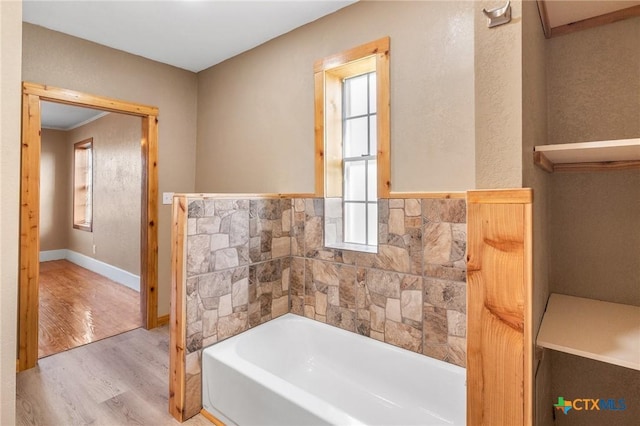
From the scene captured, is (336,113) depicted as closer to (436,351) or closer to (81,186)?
(436,351)

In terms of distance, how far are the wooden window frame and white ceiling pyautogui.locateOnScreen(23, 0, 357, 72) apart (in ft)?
1.34

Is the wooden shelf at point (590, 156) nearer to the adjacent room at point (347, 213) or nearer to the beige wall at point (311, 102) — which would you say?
the adjacent room at point (347, 213)

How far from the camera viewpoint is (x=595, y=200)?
1.55 m

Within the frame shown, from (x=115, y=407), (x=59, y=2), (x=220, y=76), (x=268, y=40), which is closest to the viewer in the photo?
(x=115, y=407)

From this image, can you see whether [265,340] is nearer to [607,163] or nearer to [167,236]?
[167,236]

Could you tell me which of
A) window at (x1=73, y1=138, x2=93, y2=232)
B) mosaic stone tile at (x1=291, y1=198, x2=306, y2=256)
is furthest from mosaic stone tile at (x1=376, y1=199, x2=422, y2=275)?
window at (x1=73, y1=138, x2=93, y2=232)

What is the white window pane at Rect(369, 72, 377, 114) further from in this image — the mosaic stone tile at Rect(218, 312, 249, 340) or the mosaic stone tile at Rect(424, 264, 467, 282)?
the mosaic stone tile at Rect(218, 312, 249, 340)

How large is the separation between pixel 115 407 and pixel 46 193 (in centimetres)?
606

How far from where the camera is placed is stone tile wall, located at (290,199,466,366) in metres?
1.86

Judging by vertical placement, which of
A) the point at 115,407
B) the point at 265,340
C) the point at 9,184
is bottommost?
the point at 115,407

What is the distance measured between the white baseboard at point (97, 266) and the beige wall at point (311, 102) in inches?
82.3

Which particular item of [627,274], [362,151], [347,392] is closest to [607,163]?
[627,274]

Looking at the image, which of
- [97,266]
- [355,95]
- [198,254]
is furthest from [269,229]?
[97,266]

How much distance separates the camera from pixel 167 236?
338 cm
